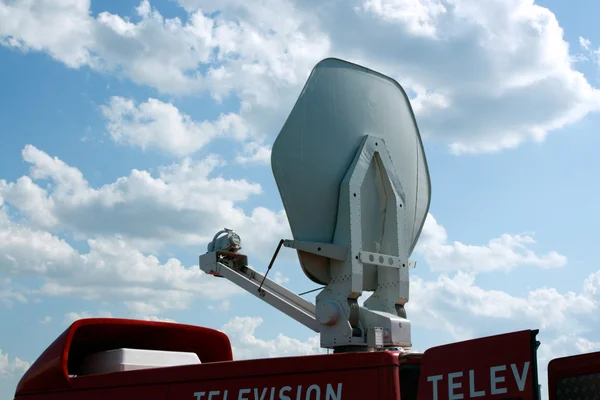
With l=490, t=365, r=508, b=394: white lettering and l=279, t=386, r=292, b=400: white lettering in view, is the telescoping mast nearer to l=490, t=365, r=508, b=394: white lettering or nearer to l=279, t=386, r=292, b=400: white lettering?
l=279, t=386, r=292, b=400: white lettering

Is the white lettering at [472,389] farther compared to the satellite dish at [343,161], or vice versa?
the satellite dish at [343,161]

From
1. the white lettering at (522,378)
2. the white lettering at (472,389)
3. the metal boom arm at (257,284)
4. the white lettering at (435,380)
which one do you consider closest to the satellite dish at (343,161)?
the metal boom arm at (257,284)

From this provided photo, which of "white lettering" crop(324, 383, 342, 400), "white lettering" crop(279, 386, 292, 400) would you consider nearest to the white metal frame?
"white lettering" crop(279, 386, 292, 400)

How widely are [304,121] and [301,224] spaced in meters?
1.47

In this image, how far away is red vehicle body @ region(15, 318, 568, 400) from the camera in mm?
3555

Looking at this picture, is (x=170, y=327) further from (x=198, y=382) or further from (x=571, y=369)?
(x=571, y=369)

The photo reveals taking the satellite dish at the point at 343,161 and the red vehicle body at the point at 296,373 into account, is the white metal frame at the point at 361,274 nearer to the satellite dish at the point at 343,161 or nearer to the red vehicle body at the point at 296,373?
the satellite dish at the point at 343,161

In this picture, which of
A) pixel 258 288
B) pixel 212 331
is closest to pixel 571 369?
pixel 212 331

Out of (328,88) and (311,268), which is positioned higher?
(328,88)

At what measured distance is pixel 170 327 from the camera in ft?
19.5

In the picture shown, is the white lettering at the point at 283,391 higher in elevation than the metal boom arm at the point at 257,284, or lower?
lower

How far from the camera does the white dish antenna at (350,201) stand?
33.8ft

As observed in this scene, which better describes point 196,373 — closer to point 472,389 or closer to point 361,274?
point 472,389

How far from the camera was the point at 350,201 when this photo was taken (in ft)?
34.2
